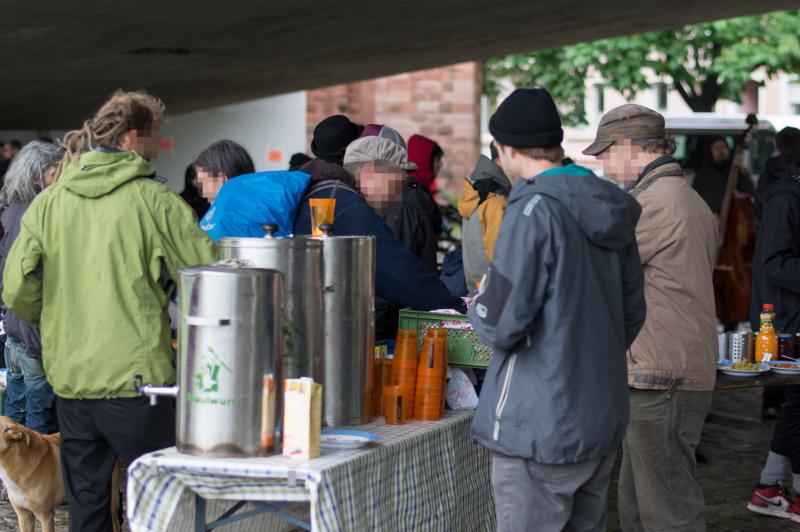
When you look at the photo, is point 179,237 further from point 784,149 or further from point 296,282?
point 784,149

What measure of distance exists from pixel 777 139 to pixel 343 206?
4.37 m

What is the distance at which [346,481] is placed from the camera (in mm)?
3432

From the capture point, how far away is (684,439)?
4398 millimetres

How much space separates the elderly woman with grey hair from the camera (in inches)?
217

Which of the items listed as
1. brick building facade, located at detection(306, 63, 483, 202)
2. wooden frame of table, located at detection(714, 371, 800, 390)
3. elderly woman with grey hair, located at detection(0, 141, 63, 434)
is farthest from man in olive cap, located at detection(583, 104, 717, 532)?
brick building facade, located at detection(306, 63, 483, 202)

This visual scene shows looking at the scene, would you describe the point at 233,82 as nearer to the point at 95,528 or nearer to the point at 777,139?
the point at 777,139

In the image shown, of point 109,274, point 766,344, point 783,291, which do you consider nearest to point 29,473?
point 109,274

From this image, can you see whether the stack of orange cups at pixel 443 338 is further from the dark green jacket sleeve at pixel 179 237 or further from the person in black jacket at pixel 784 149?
the person in black jacket at pixel 784 149

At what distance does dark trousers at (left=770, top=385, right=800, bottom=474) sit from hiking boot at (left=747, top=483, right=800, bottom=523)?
169 mm

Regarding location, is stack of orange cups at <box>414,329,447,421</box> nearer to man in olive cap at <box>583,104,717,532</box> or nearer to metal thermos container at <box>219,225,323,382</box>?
metal thermos container at <box>219,225,323,382</box>

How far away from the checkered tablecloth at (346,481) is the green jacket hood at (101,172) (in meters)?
0.84

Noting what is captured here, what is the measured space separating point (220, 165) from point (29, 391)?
1446 mm

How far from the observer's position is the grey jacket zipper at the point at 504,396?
3334 millimetres

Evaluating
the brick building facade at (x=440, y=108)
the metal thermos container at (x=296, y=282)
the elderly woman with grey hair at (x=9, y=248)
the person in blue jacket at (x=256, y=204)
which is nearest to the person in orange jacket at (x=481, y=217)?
the person in blue jacket at (x=256, y=204)
